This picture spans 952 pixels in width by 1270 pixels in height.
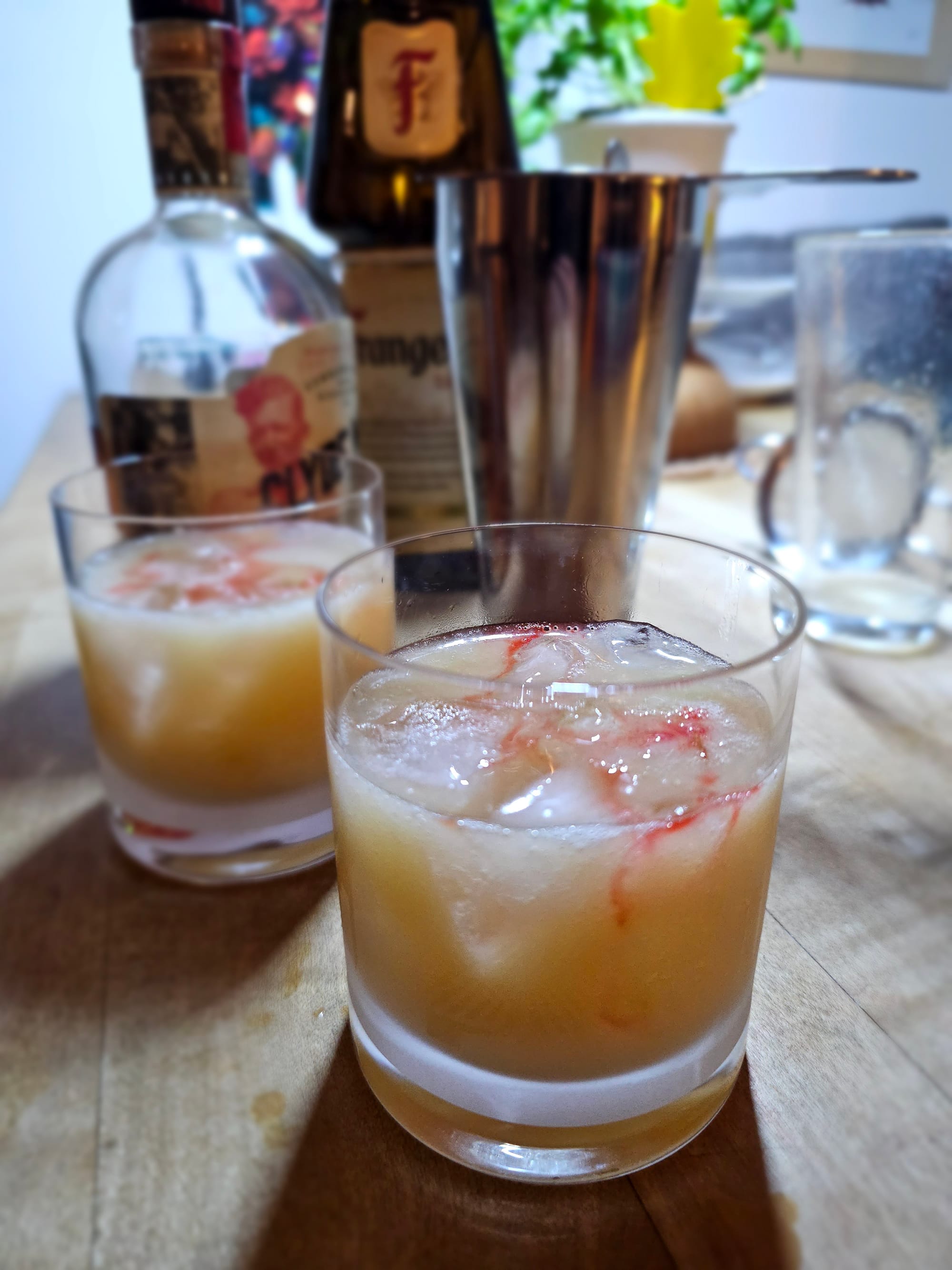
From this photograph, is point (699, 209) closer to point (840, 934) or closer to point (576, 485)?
point (576, 485)

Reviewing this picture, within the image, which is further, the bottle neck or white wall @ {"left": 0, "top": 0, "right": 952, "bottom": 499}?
white wall @ {"left": 0, "top": 0, "right": 952, "bottom": 499}

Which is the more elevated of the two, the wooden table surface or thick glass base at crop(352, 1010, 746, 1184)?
thick glass base at crop(352, 1010, 746, 1184)

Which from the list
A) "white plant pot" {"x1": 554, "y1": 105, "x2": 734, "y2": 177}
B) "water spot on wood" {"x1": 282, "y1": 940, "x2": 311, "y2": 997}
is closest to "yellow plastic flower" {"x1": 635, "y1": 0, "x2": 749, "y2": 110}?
"white plant pot" {"x1": 554, "y1": 105, "x2": 734, "y2": 177}

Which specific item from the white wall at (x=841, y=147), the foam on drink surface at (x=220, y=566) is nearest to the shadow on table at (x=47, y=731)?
the foam on drink surface at (x=220, y=566)

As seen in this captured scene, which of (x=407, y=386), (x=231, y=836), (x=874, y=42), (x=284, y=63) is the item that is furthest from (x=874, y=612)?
(x=874, y=42)

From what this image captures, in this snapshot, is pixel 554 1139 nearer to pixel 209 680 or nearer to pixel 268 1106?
pixel 268 1106

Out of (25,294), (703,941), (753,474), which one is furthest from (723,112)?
(25,294)

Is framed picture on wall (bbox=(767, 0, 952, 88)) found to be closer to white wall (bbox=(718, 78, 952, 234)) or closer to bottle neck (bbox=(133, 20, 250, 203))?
white wall (bbox=(718, 78, 952, 234))
